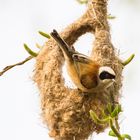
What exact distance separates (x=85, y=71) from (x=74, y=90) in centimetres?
13

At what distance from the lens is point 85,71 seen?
231 centimetres

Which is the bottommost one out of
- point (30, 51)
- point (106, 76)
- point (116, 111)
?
point (116, 111)

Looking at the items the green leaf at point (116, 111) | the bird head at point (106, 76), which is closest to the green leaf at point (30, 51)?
the bird head at point (106, 76)

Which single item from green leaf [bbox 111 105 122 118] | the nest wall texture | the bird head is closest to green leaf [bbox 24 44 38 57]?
the nest wall texture

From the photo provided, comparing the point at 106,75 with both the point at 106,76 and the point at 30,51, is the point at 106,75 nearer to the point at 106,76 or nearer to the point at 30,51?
the point at 106,76

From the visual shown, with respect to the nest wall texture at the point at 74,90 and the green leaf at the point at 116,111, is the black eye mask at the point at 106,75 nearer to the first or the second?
the nest wall texture at the point at 74,90

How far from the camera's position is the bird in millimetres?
2291

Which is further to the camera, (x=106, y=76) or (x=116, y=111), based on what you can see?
(x=106, y=76)

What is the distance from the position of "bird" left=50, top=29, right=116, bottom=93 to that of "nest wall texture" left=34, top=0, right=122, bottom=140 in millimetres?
64

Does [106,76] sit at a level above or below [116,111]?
above

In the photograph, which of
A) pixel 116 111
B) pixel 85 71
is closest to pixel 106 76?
pixel 85 71

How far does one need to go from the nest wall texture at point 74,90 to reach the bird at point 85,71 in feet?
0.21

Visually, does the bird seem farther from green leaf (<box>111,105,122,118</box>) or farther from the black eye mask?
green leaf (<box>111,105,122,118</box>)

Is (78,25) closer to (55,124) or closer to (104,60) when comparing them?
(104,60)
